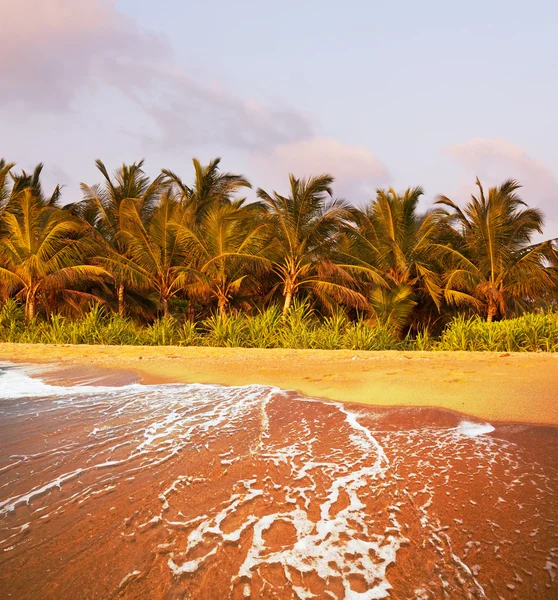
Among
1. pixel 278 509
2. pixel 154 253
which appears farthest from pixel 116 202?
pixel 278 509

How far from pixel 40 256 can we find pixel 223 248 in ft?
22.5

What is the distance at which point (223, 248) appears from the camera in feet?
52.5

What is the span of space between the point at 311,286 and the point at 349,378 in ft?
35.7

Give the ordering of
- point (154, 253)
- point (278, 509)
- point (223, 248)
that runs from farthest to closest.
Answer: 1. point (154, 253)
2. point (223, 248)
3. point (278, 509)

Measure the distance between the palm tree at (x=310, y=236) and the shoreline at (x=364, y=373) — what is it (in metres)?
6.84

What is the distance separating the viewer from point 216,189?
66.7ft

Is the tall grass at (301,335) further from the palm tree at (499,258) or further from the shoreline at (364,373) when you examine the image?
the palm tree at (499,258)

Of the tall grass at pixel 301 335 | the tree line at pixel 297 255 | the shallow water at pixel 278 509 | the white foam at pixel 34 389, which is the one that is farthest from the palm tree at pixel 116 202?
the shallow water at pixel 278 509

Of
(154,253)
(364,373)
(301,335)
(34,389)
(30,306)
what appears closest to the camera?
(34,389)

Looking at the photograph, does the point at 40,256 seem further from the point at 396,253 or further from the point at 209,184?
the point at 396,253

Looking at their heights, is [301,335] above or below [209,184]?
below

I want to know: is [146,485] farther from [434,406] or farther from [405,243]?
[405,243]

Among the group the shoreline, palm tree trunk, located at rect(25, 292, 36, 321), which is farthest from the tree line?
the shoreline

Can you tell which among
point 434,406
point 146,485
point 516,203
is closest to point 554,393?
point 434,406
